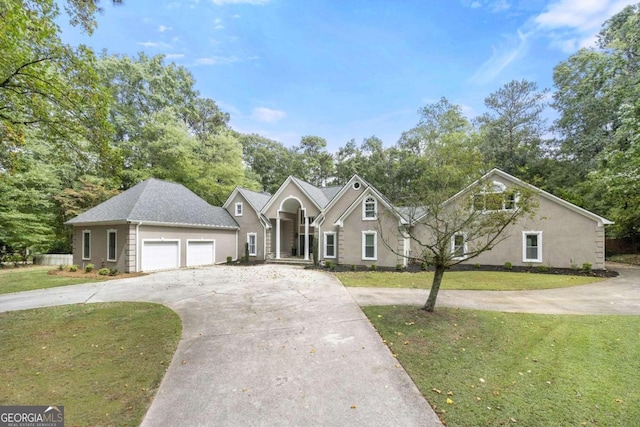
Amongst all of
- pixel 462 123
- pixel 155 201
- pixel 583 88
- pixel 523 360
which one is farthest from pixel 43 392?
pixel 462 123

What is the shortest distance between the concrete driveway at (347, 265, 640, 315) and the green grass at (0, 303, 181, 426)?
569 centimetres

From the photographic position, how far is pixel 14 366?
4746mm

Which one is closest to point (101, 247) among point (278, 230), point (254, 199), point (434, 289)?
point (254, 199)

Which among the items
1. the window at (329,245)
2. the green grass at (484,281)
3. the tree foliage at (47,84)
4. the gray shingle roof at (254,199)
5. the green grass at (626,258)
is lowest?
the green grass at (626,258)

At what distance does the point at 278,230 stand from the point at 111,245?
1071cm

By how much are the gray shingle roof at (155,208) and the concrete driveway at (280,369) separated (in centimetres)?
737

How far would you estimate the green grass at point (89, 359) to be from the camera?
3.68 m

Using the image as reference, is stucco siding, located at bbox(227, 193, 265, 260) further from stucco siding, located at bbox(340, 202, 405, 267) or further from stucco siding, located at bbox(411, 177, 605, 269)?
stucco siding, located at bbox(411, 177, 605, 269)

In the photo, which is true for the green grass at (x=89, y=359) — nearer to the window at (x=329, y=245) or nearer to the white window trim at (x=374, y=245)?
the white window trim at (x=374, y=245)

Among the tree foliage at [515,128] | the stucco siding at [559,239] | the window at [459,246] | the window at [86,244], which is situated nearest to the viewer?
the window at [459,246]

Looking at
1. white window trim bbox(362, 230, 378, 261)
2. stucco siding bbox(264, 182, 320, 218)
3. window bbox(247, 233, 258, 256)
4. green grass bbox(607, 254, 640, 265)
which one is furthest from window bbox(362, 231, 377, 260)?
green grass bbox(607, 254, 640, 265)

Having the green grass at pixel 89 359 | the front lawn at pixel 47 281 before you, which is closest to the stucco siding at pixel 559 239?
the green grass at pixel 89 359

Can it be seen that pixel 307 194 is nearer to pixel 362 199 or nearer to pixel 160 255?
pixel 362 199

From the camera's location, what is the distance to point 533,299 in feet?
30.2
